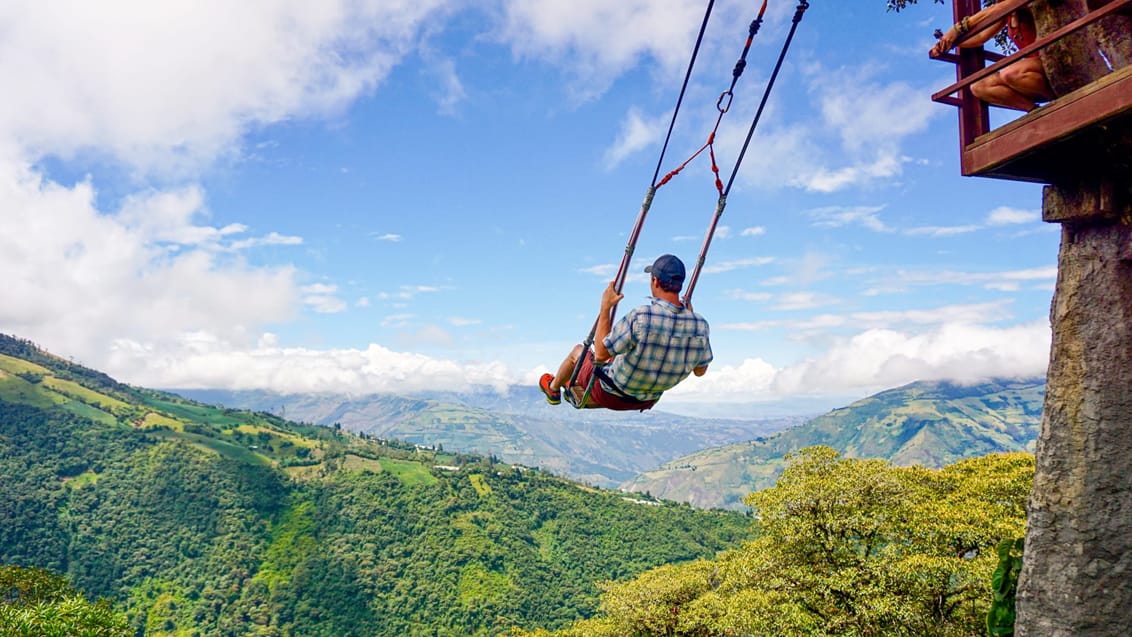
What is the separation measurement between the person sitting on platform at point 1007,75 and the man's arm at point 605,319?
351cm

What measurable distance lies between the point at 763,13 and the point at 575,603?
12158 centimetres

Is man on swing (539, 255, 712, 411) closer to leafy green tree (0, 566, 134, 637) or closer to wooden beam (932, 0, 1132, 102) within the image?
wooden beam (932, 0, 1132, 102)

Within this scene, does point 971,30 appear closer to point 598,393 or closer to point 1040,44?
point 1040,44

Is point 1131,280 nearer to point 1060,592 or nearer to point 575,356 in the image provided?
point 1060,592

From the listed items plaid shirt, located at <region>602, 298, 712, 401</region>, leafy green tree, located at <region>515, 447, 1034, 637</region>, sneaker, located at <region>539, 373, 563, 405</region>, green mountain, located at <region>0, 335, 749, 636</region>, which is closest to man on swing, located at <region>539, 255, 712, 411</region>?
plaid shirt, located at <region>602, 298, 712, 401</region>

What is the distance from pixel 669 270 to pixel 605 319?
633mm

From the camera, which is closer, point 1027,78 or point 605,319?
point 605,319

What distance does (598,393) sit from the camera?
18.2ft

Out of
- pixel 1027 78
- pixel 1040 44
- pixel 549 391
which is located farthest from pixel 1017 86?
pixel 549 391

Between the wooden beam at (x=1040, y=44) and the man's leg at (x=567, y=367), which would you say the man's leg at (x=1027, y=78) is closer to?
the wooden beam at (x=1040, y=44)

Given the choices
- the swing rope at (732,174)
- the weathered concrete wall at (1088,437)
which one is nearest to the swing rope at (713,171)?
the swing rope at (732,174)

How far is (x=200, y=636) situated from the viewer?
10644 centimetres

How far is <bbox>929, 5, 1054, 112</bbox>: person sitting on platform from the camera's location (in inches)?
204

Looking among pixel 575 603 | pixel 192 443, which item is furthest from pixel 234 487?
pixel 575 603
